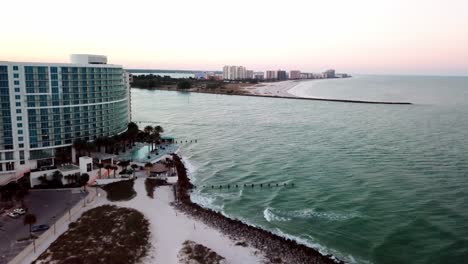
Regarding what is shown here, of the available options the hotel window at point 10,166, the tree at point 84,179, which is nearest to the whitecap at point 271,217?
the tree at point 84,179

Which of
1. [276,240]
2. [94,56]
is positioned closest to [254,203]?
[276,240]

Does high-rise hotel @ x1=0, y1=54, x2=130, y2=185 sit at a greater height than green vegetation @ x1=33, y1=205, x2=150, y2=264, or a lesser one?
greater

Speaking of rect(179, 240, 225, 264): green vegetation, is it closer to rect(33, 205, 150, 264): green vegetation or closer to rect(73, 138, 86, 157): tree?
rect(33, 205, 150, 264): green vegetation

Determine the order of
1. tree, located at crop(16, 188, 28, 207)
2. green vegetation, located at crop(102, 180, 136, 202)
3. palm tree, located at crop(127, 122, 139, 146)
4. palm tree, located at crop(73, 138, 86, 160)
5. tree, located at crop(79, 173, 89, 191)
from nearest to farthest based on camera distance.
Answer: tree, located at crop(16, 188, 28, 207)
green vegetation, located at crop(102, 180, 136, 202)
tree, located at crop(79, 173, 89, 191)
palm tree, located at crop(73, 138, 86, 160)
palm tree, located at crop(127, 122, 139, 146)

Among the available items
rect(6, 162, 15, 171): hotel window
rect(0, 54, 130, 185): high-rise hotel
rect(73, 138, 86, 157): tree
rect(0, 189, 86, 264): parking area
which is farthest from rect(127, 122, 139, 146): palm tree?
rect(0, 189, 86, 264): parking area

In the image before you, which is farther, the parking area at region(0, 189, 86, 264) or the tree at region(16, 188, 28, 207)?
the tree at region(16, 188, 28, 207)

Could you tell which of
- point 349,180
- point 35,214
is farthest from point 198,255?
point 349,180

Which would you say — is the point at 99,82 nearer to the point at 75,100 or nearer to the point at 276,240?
the point at 75,100

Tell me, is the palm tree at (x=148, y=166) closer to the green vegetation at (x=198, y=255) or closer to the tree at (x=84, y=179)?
the tree at (x=84, y=179)
